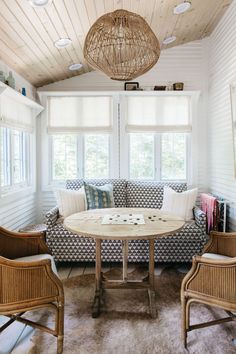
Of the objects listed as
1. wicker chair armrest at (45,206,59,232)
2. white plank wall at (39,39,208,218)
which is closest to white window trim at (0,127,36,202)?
wicker chair armrest at (45,206,59,232)

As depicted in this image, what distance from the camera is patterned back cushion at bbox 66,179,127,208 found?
162 inches

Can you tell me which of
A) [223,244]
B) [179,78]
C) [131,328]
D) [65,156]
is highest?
[179,78]

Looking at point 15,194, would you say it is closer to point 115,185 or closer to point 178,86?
point 115,185

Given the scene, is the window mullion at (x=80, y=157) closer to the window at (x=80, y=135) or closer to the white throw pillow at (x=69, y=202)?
the window at (x=80, y=135)

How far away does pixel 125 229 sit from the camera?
2.29 metres

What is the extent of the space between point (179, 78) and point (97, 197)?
7.75 feet

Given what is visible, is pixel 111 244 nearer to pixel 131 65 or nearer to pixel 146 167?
pixel 146 167

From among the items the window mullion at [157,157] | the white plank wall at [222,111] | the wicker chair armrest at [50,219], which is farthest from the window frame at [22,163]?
the white plank wall at [222,111]

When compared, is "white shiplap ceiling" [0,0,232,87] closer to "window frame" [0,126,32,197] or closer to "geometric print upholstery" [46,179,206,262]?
"window frame" [0,126,32,197]

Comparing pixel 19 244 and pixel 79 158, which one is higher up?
pixel 79 158

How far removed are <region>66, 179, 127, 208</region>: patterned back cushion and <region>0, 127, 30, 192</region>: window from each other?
0.67 m

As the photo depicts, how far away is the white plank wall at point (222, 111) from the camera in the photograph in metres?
3.60

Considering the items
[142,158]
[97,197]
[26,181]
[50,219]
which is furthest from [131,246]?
[26,181]

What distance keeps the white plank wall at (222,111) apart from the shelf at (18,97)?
2619 mm
